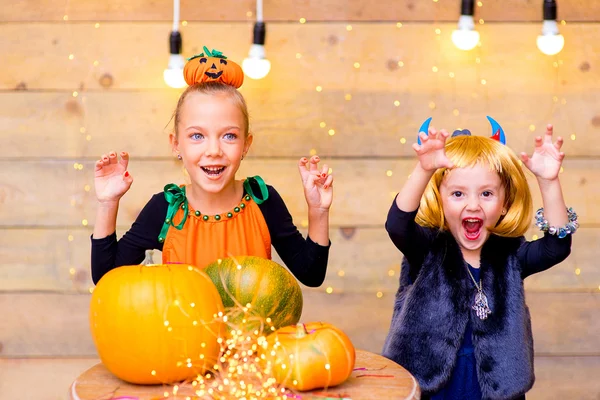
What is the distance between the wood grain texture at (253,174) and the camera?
2498 millimetres

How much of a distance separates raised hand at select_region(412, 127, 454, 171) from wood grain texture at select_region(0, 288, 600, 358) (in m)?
1.03

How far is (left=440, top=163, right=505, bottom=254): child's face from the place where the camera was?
5.70 ft

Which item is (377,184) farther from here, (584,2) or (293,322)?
(293,322)

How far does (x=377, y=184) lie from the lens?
2.51 metres

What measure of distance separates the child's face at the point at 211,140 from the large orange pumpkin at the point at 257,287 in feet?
0.80

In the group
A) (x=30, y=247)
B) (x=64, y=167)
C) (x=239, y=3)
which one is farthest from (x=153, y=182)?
(x=239, y=3)

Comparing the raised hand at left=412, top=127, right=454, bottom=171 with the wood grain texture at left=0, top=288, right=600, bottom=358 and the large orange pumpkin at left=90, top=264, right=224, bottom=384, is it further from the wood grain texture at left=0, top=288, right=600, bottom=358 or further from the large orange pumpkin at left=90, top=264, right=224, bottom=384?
the wood grain texture at left=0, top=288, right=600, bottom=358

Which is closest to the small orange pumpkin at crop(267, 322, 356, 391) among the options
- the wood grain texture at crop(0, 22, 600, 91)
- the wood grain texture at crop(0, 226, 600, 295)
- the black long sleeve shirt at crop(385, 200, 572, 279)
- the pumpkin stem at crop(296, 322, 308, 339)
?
the pumpkin stem at crop(296, 322, 308, 339)

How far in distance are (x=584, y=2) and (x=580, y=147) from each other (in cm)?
45

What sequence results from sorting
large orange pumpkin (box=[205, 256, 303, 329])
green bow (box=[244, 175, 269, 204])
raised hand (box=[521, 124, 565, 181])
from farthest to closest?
1. green bow (box=[244, 175, 269, 204])
2. raised hand (box=[521, 124, 565, 181])
3. large orange pumpkin (box=[205, 256, 303, 329])

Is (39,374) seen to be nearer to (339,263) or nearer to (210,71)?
(339,263)

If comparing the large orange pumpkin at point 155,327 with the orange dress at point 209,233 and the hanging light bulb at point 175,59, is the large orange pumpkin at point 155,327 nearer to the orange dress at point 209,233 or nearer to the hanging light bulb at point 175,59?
the orange dress at point 209,233

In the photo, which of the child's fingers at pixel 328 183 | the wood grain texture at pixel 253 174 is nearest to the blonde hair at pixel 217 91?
the child's fingers at pixel 328 183

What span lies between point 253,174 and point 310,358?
1.22m
